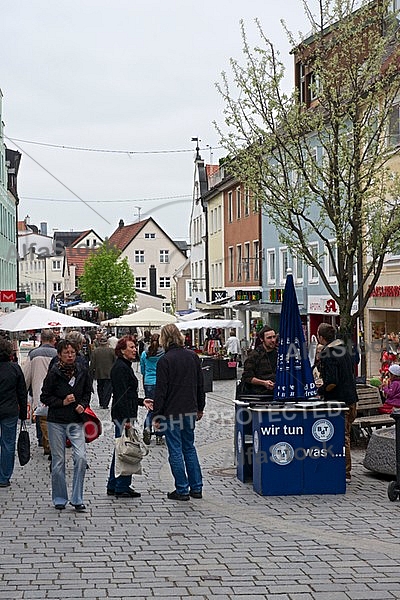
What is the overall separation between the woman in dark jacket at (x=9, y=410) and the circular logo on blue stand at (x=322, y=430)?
11.2 feet

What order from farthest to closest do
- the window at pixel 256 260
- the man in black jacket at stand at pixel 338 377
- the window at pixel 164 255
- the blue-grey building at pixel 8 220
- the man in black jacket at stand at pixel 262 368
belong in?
1. the window at pixel 164 255
2. the blue-grey building at pixel 8 220
3. the window at pixel 256 260
4. the man in black jacket at stand at pixel 262 368
5. the man in black jacket at stand at pixel 338 377

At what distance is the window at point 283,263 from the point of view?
4266cm

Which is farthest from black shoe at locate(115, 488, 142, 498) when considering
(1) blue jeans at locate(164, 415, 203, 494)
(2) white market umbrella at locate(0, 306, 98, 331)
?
(2) white market umbrella at locate(0, 306, 98, 331)

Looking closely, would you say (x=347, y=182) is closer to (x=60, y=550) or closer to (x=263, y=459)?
(x=263, y=459)

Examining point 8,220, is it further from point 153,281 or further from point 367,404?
point 367,404

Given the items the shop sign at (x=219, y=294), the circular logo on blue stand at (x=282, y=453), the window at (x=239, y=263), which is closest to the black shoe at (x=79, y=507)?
the circular logo on blue stand at (x=282, y=453)

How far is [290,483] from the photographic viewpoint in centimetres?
1111

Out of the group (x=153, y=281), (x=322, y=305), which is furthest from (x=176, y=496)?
(x=153, y=281)

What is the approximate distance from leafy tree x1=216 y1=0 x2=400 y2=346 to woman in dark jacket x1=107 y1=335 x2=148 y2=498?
601 centimetres

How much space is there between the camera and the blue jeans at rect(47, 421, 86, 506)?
1038 centimetres

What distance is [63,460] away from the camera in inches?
413

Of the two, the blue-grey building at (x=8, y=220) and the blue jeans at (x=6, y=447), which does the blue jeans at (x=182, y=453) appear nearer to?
the blue jeans at (x=6, y=447)

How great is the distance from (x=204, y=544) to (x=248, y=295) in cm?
4041

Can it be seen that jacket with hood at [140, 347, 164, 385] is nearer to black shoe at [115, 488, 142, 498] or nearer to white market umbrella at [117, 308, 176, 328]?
black shoe at [115, 488, 142, 498]
